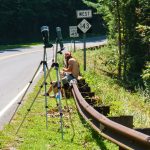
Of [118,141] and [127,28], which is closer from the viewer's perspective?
[118,141]

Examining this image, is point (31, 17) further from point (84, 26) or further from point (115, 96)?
point (115, 96)

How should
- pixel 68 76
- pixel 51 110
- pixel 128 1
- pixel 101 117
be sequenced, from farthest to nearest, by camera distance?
pixel 128 1, pixel 68 76, pixel 51 110, pixel 101 117

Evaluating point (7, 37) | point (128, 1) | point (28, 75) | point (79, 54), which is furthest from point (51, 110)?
point (7, 37)

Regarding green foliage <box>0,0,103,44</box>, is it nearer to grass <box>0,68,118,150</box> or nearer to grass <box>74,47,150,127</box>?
grass <box>74,47,150,127</box>

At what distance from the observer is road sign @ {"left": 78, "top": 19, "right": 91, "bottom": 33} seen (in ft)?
78.6

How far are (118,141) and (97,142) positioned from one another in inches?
72.9

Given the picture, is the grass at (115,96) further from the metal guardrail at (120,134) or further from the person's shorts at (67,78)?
the metal guardrail at (120,134)

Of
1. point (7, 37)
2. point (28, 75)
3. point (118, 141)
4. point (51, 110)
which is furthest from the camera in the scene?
point (7, 37)

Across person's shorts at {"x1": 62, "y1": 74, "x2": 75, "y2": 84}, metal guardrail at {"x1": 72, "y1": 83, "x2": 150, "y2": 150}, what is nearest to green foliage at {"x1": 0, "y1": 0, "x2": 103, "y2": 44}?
person's shorts at {"x1": 62, "y1": 74, "x2": 75, "y2": 84}

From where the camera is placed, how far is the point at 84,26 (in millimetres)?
24000

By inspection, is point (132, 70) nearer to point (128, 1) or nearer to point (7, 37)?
point (128, 1)

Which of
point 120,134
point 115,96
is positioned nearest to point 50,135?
point 120,134

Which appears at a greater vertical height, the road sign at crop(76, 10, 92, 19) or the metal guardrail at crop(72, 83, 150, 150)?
the road sign at crop(76, 10, 92, 19)

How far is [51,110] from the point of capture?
12.1 m
